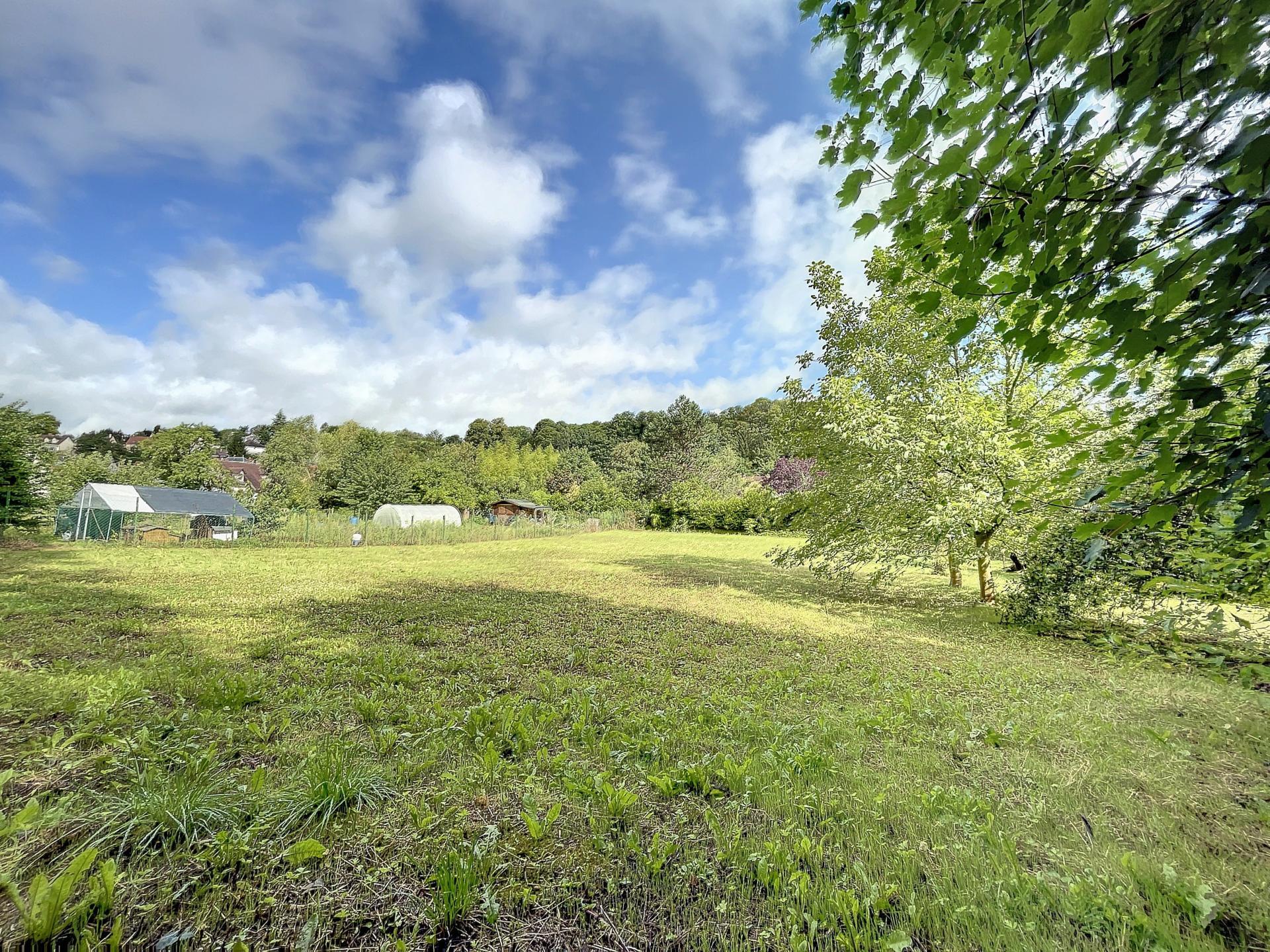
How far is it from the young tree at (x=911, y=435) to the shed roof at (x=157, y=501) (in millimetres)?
22054

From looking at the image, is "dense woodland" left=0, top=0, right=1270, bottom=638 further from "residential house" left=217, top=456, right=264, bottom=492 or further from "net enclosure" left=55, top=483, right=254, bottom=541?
"residential house" left=217, top=456, right=264, bottom=492

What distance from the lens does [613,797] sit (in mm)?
2643

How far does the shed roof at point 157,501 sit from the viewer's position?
59.5ft

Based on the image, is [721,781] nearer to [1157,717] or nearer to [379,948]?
[379,948]

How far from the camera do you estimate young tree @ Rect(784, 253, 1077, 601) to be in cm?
802

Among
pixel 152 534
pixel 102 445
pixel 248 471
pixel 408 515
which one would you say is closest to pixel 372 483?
pixel 408 515

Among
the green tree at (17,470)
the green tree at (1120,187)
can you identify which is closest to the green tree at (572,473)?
the green tree at (17,470)

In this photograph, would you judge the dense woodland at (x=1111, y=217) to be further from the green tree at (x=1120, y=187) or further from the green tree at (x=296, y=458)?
the green tree at (x=296, y=458)

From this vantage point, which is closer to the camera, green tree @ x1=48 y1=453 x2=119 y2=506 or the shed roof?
the shed roof

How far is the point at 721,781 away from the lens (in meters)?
3.00

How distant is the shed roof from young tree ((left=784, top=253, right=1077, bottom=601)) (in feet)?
72.4

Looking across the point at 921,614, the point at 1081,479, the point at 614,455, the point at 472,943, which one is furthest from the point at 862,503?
the point at 614,455

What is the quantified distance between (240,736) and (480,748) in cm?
162

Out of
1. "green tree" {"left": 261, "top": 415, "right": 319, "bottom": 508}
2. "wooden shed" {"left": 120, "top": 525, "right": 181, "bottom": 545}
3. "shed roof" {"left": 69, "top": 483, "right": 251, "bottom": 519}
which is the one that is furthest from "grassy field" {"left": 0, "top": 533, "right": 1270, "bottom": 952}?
"green tree" {"left": 261, "top": 415, "right": 319, "bottom": 508}
